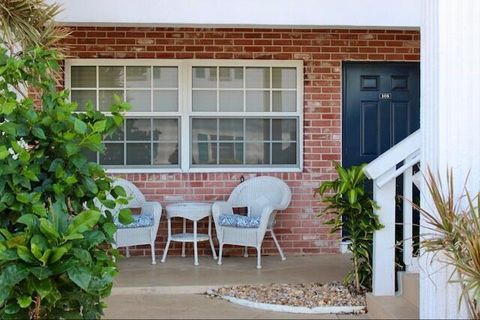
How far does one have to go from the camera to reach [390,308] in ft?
16.0

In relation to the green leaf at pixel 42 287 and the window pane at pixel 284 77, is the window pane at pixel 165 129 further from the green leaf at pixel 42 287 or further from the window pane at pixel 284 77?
the green leaf at pixel 42 287

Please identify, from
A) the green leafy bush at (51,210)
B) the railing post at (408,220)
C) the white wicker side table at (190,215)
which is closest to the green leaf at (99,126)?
the green leafy bush at (51,210)

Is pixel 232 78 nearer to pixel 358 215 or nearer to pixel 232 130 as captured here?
pixel 232 130

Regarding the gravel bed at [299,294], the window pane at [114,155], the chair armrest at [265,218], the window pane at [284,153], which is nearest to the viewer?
the gravel bed at [299,294]

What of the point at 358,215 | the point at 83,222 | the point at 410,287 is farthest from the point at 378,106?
the point at 83,222

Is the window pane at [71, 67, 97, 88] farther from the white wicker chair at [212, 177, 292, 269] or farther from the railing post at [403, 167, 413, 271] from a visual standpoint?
the railing post at [403, 167, 413, 271]

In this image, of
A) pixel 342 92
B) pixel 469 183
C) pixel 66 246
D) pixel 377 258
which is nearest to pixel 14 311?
pixel 66 246

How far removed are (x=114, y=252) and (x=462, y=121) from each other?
6.79 feet

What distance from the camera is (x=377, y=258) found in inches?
202

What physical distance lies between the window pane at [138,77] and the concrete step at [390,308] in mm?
3718

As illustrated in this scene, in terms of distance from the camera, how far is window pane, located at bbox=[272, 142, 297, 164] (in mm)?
7781

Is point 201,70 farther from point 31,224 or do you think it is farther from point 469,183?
point 31,224

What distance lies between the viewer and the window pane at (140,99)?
7.63m

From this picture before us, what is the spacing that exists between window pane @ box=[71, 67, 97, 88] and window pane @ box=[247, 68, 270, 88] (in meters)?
1.78
